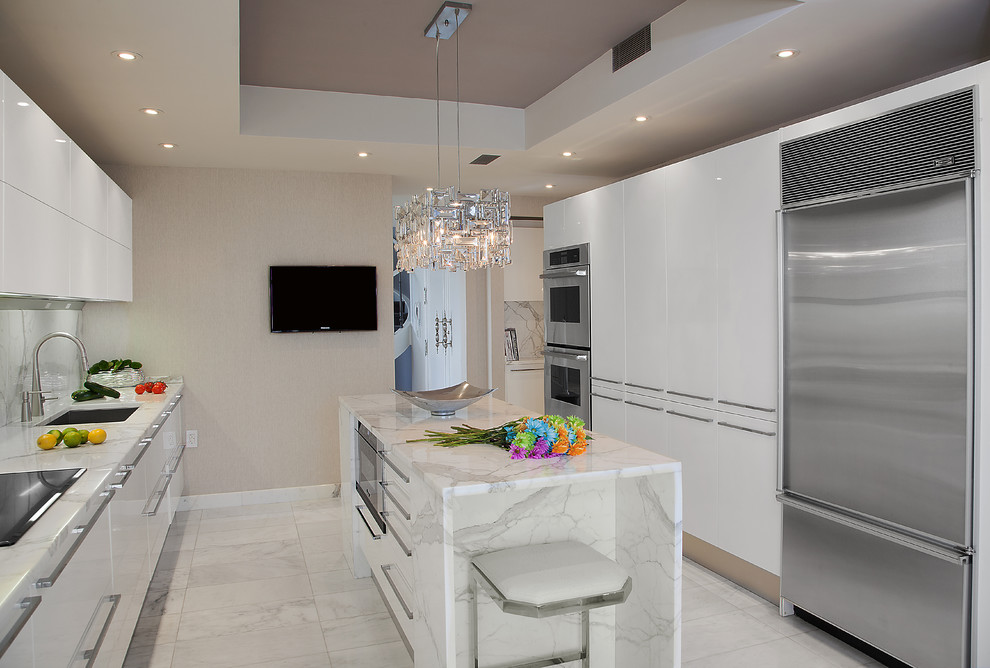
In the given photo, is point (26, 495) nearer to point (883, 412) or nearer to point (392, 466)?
point (392, 466)

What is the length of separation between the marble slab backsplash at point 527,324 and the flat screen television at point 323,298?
1.68 meters

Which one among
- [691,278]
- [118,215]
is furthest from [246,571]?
[691,278]

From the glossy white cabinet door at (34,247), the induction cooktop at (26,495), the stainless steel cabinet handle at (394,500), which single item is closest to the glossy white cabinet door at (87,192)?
the glossy white cabinet door at (34,247)

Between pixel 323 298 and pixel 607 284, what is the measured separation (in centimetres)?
217

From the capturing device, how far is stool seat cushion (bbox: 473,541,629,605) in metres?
1.98

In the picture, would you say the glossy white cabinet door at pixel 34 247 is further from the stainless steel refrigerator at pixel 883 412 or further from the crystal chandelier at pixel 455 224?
the stainless steel refrigerator at pixel 883 412

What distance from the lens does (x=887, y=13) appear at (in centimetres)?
260

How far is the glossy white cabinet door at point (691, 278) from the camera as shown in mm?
3604

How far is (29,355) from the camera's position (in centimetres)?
361

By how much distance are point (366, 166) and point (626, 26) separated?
238 cm

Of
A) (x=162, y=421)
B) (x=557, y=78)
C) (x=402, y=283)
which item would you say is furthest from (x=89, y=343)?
(x=402, y=283)

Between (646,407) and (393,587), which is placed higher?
(646,407)

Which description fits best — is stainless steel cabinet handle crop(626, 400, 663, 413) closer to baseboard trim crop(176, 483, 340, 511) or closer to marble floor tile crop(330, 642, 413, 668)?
marble floor tile crop(330, 642, 413, 668)

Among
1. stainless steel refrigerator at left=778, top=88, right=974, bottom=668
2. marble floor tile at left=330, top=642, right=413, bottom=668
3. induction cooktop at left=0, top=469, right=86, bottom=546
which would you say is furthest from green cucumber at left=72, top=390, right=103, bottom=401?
stainless steel refrigerator at left=778, top=88, right=974, bottom=668
